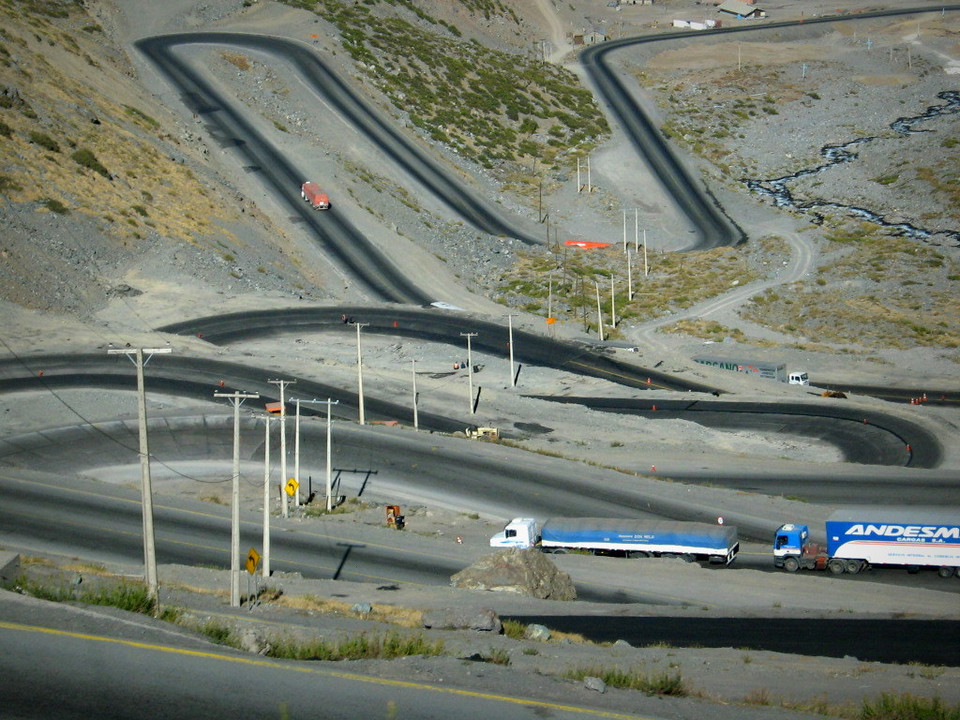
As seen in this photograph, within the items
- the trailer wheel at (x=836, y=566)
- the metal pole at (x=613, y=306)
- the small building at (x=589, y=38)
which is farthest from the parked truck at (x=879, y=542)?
the small building at (x=589, y=38)

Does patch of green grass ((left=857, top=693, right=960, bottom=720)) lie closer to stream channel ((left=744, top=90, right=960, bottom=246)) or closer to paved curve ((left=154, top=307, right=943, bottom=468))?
paved curve ((left=154, top=307, right=943, bottom=468))

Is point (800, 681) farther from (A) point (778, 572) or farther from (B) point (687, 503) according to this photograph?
(B) point (687, 503)

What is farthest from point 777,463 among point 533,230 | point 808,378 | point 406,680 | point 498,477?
point 533,230

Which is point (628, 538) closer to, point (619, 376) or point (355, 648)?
point (355, 648)

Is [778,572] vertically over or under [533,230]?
under

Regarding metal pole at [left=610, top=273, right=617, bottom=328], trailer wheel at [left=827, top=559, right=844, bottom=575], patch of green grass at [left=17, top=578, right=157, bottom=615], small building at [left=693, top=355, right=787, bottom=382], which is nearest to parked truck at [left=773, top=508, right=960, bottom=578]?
trailer wheel at [left=827, top=559, right=844, bottom=575]

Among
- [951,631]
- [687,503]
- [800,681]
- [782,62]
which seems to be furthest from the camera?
[782,62]
